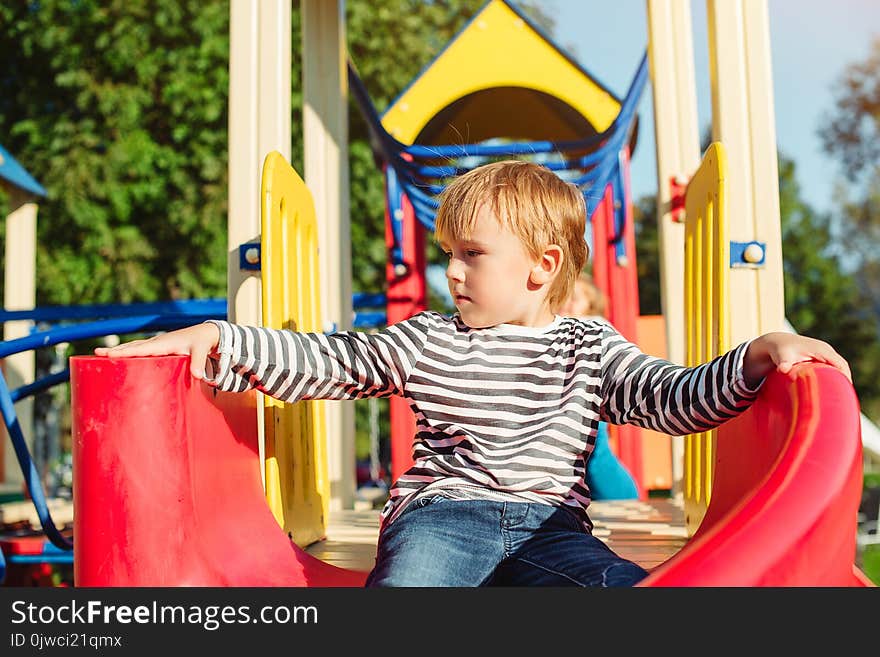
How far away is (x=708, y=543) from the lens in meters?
0.98

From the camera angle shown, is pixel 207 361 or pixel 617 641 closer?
pixel 617 641

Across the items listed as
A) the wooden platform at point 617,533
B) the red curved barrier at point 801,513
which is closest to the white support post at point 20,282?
the wooden platform at point 617,533

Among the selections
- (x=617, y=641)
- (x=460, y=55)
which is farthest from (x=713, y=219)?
(x=460, y=55)

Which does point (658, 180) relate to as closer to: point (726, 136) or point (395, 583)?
point (726, 136)

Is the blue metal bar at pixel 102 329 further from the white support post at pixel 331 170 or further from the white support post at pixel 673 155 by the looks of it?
the white support post at pixel 673 155

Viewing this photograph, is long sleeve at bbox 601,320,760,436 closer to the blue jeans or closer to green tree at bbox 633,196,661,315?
the blue jeans

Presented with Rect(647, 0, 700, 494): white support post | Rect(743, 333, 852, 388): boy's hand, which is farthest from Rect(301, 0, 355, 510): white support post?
Rect(743, 333, 852, 388): boy's hand

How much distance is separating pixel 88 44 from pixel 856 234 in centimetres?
1400

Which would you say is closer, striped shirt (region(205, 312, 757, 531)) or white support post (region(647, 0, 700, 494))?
striped shirt (region(205, 312, 757, 531))

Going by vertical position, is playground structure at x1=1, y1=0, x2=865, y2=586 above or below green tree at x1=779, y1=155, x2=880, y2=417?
below

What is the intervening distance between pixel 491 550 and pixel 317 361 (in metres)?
0.41

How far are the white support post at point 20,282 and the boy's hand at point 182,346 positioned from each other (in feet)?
11.8

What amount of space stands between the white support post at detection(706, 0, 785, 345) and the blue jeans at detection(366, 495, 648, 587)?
0.68 meters

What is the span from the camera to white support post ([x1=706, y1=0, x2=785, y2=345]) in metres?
1.77
